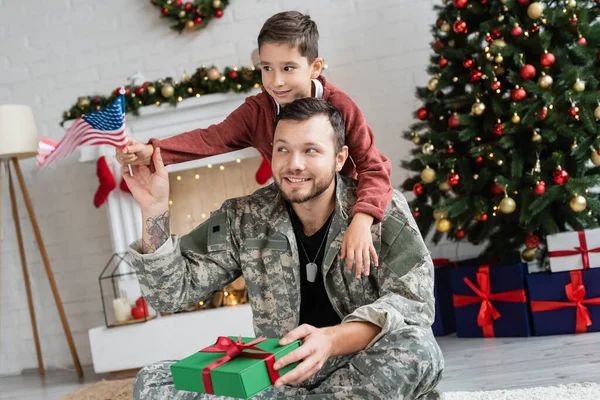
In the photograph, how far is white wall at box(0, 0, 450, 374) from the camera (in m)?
4.13

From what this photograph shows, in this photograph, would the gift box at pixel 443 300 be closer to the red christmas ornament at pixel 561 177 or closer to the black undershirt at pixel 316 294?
the red christmas ornament at pixel 561 177

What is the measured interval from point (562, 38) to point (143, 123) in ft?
7.07

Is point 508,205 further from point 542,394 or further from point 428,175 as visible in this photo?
point 542,394

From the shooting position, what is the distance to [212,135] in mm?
2199

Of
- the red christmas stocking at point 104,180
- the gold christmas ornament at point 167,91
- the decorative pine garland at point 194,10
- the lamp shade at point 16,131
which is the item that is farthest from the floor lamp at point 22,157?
the decorative pine garland at point 194,10

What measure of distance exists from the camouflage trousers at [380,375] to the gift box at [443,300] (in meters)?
1.85

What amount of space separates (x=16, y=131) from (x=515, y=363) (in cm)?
283

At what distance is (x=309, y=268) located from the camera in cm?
204

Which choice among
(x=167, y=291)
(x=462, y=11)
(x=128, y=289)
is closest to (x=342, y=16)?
(x=462, y=11)

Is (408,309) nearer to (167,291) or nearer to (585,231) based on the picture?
(167,291)

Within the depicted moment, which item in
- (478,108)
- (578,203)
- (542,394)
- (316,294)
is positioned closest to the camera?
(316,294)

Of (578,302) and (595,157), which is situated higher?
(595,157)

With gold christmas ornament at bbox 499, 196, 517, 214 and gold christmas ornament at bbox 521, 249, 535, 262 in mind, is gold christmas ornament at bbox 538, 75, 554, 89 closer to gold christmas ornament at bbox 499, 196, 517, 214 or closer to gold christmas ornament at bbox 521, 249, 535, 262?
gold christmas ornament at bbox 499, 196, 517, 214

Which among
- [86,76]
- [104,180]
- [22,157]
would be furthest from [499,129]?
[22,157]
